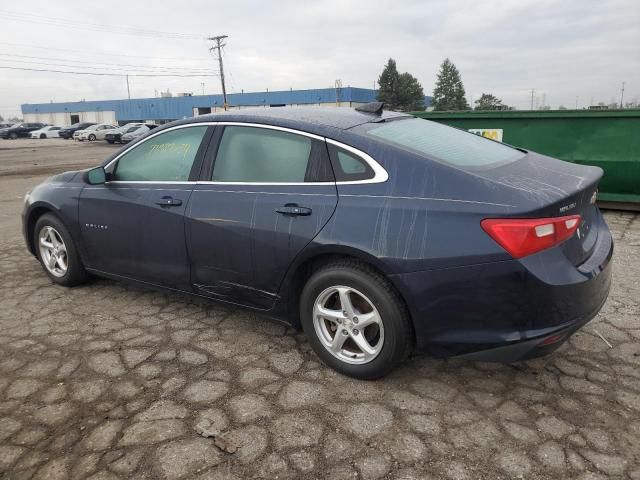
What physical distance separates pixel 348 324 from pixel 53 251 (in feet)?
9.91

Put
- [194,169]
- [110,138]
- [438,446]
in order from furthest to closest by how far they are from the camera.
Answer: [110,138] → [194,169] → [438,446]

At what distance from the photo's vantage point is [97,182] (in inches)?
149

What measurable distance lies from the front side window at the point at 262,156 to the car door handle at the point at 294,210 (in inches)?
6.4

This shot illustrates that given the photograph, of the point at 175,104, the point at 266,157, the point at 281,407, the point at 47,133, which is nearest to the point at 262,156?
the point at 266,157

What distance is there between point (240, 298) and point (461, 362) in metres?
1.43

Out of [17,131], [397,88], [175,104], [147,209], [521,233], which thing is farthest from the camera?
[397,88]

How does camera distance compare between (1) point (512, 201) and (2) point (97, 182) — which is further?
(2) point (97, 182)

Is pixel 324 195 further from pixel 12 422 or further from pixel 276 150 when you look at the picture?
pixel 12 422

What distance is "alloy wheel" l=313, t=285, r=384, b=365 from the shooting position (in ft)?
8.91

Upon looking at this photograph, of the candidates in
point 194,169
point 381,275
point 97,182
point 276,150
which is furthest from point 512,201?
point 97,182

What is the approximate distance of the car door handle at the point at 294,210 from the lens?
2795mm

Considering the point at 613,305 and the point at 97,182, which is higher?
the point at 97,182

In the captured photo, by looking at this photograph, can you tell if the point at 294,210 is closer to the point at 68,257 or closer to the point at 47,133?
the point at 68,257

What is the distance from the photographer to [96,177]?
12.4 ft
